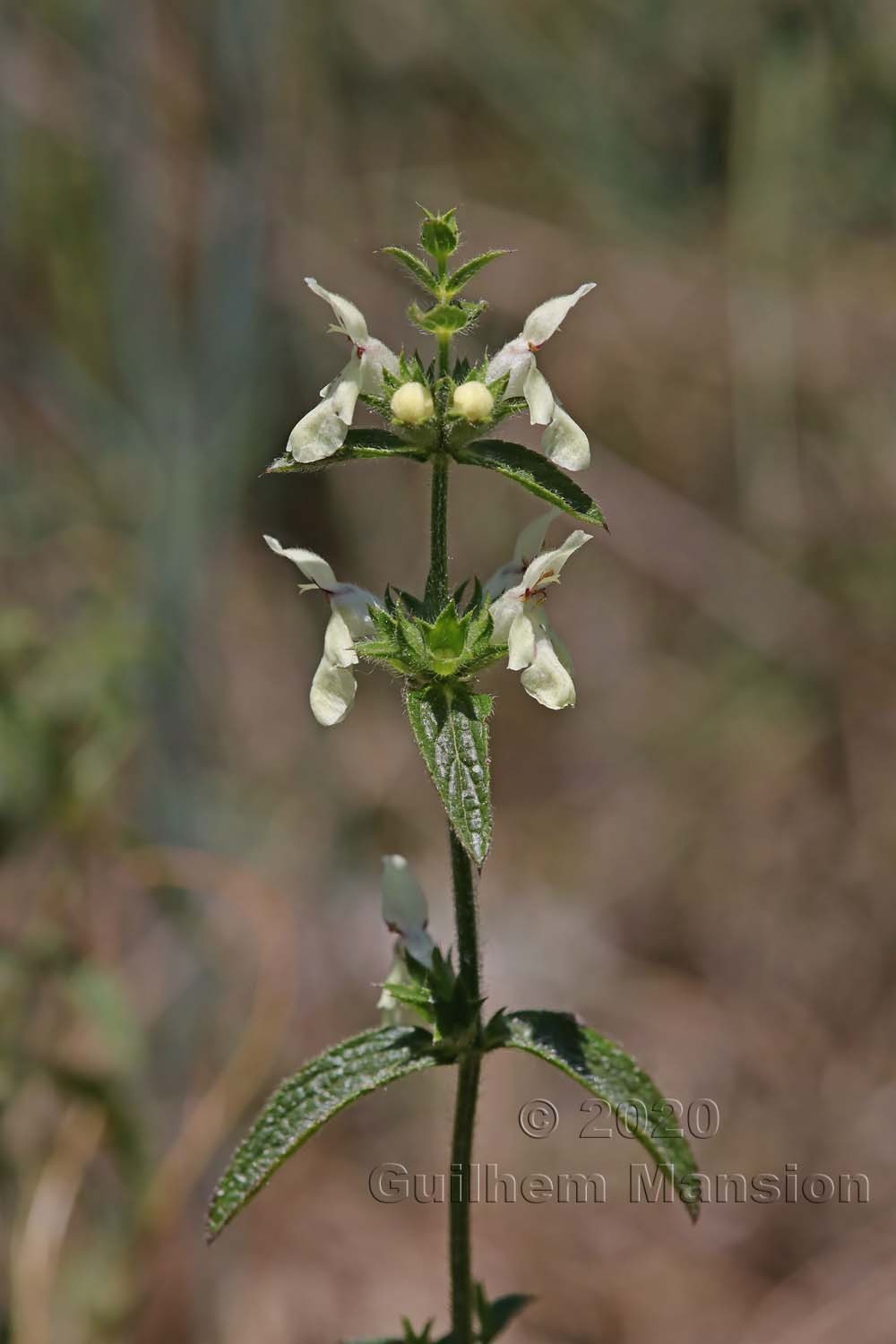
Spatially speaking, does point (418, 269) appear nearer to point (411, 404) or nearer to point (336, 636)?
point (411, 404)

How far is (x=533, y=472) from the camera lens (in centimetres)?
153

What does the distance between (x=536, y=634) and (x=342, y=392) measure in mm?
375

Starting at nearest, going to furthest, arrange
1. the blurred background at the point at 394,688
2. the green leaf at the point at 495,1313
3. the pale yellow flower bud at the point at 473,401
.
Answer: the pale yellow flower bud at the point at 473,401 < the green leaf at the point at 495,1313 < the blurred background at the point at 394,688

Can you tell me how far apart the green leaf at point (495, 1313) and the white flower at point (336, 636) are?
0.84 m

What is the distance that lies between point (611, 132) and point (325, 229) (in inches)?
52.4

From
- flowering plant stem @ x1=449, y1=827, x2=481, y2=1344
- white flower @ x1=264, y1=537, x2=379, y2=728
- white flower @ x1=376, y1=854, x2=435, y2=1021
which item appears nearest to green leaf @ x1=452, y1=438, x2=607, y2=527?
white flower @ x1=264, y1=537, x2=379, y2=728

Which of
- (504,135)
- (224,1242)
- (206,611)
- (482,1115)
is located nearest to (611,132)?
(504,135)

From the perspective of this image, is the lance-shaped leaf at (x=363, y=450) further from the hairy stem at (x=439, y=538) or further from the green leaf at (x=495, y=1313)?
the green leaf at (x=495, y=1313)

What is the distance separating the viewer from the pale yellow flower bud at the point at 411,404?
1.48 m

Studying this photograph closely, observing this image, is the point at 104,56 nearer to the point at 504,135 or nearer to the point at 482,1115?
the point at 504,135

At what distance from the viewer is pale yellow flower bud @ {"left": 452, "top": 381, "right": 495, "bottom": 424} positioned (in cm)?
147

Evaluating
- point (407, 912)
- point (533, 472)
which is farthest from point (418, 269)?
point (407, 912)

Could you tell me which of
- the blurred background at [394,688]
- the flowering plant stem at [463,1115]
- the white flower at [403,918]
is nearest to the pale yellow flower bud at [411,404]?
the flowering plant stem at [463,1115]

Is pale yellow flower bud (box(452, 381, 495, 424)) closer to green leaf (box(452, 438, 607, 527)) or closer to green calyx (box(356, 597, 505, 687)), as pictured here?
green leaf (box(452, 438, 607, 527))
